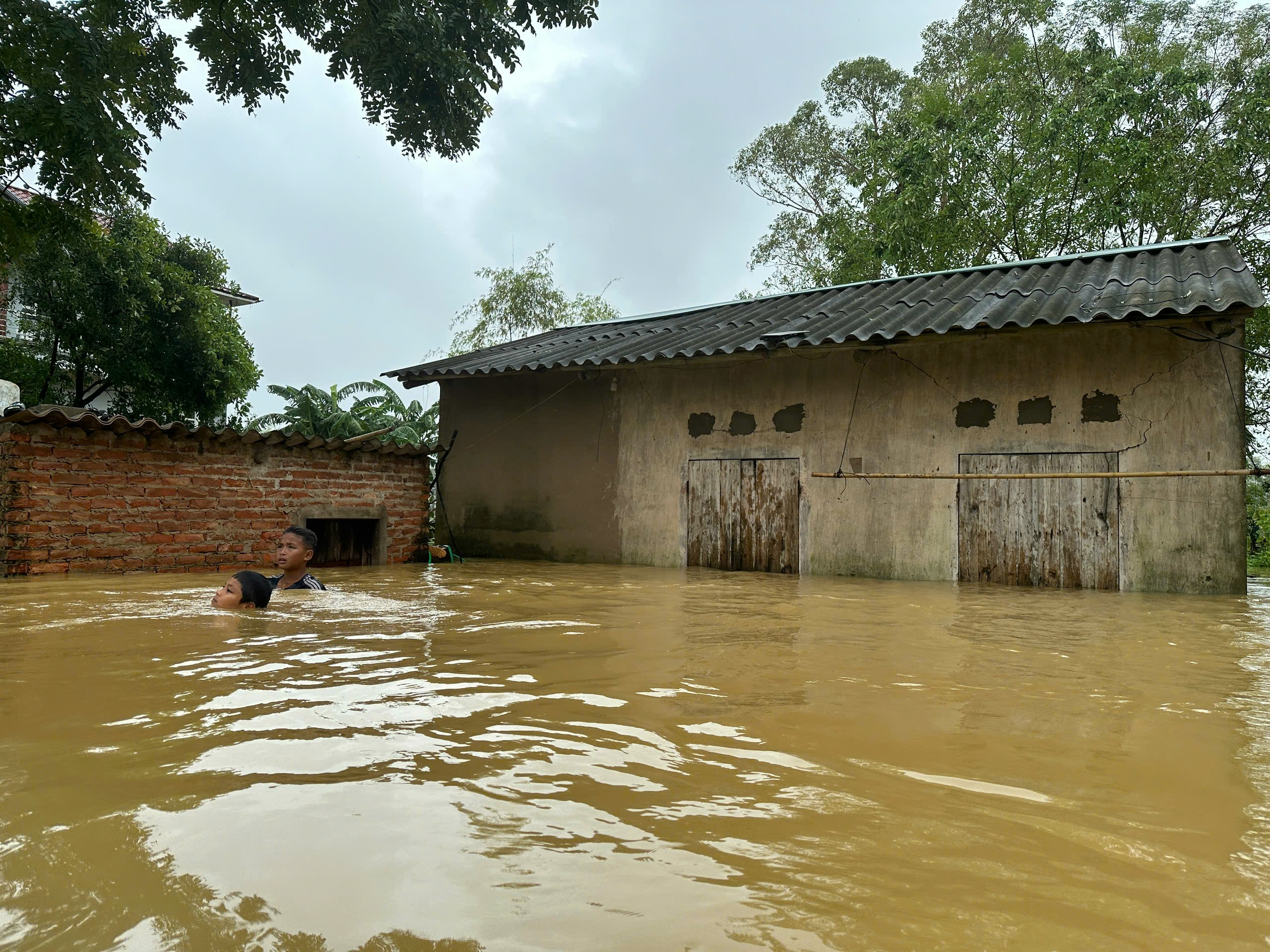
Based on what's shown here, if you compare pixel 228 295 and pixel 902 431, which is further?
pixel 228 295

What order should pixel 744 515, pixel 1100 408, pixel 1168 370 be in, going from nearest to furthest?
pixel 1168 370, pixel 1100 408, pixel 744 515

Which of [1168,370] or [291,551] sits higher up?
[1168,370]

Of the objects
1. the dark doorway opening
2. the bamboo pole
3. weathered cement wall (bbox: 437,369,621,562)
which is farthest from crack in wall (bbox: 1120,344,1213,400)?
the dark doorway opening

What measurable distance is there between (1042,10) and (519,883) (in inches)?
821

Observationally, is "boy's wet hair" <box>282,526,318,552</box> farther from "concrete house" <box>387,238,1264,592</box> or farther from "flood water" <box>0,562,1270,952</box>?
"concrete house" <box>387,238,1264,592</box>

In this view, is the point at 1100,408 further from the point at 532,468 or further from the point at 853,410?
the point at 532,468

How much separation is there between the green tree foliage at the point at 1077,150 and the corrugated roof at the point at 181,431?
1098cm

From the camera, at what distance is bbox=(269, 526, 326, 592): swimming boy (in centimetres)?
612

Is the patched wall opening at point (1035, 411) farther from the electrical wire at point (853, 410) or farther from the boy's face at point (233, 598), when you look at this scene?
the boy's face at point (233, 598)

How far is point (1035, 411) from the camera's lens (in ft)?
28.8

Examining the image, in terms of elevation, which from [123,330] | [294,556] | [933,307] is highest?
[123,330]

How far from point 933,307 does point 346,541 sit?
7.64m

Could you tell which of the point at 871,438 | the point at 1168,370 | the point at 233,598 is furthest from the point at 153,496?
the point at 1168,370

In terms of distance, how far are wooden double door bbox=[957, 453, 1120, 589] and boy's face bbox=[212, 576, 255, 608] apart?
267 inches
